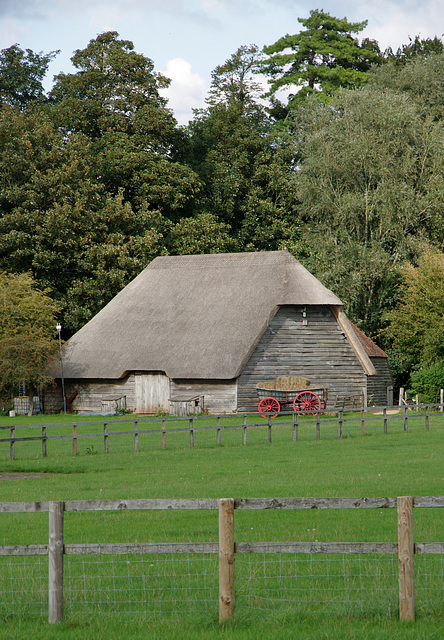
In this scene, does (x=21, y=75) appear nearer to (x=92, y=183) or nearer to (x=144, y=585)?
(x=92, y=183)

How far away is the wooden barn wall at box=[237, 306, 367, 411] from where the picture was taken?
127 feet

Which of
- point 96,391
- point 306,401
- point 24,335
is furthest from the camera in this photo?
point 96,391

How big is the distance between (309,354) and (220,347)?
4718 millimetres

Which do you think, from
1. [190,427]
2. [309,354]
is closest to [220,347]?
[309,354]

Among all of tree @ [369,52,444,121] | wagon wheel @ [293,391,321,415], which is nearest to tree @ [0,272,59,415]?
wagon wheel @ [293,391,321,415]

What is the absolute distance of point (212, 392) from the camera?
126ft

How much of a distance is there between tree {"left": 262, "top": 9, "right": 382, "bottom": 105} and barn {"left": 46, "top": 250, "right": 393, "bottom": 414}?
2840 centimetres

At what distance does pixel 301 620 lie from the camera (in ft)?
23.2

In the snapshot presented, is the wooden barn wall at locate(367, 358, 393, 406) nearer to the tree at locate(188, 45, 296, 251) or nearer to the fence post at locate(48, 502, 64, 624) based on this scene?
the tree at locate(188, 45, 296, 251)

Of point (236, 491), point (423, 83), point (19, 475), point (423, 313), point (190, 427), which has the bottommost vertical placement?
point (19, 475)

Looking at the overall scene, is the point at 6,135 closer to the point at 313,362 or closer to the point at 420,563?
the point at 313,362

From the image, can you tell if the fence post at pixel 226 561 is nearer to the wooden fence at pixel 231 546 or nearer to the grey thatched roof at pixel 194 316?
the wooden fence at pixel 231 546

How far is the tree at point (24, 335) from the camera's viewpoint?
37.1 meters

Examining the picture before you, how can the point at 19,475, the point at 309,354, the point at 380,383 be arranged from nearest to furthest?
the point at 19,475
the point at 309,354
the point at 380,383
